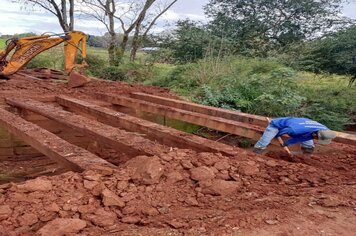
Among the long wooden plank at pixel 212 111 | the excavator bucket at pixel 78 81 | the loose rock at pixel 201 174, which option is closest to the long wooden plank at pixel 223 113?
the long wooden plank at pixel 212 111

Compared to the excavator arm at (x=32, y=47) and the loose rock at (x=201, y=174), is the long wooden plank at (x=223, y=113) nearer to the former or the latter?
the loose rock at (x=201, y=174)

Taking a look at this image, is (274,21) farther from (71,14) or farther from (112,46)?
(71,14)

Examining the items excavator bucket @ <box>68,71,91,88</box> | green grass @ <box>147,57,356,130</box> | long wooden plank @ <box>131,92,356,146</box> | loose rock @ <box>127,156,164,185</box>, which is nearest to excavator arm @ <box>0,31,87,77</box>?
excavator bucket @ <box>68,71,91,88</box>

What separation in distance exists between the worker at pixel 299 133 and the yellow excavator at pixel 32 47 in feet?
15.4

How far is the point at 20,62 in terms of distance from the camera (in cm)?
788

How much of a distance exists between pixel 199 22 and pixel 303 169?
46.3ft

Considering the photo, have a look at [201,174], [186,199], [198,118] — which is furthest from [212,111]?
[186,199]

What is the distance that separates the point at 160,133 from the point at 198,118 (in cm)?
136

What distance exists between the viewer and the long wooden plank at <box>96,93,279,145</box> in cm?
433

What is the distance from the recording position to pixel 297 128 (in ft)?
12.2

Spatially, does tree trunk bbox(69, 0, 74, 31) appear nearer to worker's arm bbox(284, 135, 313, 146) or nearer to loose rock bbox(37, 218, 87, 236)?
worker's arm bbox(284, 135, 313, 146)

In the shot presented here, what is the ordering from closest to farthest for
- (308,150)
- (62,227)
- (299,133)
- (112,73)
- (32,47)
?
(62,227)
(299,133)
(308,150)
(32,47)
(112,73)

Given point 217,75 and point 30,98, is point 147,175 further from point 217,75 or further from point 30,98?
point 217,75

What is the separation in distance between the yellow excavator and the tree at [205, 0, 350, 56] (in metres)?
8.93
